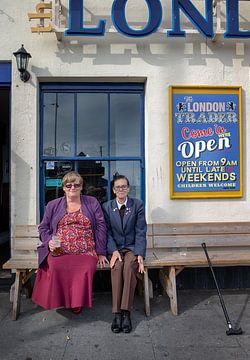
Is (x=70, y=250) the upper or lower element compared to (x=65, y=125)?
lower

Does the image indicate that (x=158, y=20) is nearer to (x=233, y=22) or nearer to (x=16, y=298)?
(x=233, y=22)

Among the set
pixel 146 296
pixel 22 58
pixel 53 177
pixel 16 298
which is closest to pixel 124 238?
pixel 146 296

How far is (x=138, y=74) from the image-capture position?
5.12 metres

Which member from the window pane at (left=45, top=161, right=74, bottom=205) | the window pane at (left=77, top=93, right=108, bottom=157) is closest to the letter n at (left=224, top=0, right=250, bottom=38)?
the window pane at (left=77, top=93, right=108, bottom=157)

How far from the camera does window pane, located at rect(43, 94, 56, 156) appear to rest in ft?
17.4

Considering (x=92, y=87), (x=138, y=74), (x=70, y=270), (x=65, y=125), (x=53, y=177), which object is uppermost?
(x=138, y=74)

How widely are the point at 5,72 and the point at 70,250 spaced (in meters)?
2.69

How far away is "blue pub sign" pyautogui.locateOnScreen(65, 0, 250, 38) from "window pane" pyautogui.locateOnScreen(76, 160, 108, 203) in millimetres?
1728

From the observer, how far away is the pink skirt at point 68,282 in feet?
13.0

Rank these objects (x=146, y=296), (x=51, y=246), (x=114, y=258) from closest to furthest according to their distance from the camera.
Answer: (x=51, y=246), (x=114, y=258), (x=146, y=296)

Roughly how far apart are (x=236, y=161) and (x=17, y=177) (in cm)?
299

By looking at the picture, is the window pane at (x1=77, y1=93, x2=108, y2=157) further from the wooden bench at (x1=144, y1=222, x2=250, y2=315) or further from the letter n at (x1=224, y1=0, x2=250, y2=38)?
the letter n at (x1=224, y1=0, x2=250, y2=38)

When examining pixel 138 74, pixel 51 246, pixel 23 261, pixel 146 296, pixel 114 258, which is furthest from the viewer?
pixel 138 74

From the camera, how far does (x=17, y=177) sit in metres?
5.02
